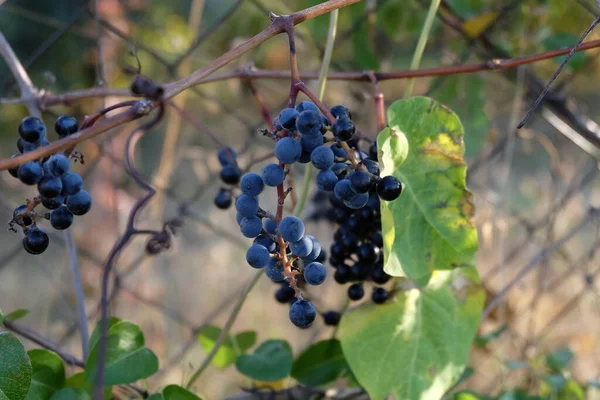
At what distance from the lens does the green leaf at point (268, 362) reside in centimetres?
83

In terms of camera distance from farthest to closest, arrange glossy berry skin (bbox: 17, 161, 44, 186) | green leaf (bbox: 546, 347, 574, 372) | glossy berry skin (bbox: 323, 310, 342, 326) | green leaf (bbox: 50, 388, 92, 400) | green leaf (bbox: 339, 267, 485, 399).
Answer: green leaf (bbox: 546, 347, 574, 372) < glossy berry skin (bbox: 323, 310, 342, 326) < green leaf (bbox: 339, 267, 485, 399) < green leaf (bbox: 50, 388, 92, 400) < glossy berry skin (bbox: 17, 161, 44, 186)

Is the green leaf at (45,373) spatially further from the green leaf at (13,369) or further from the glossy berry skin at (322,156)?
the glossy berry skin at (322,156)

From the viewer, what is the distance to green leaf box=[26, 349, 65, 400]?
0.72m

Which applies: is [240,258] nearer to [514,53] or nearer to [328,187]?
[514,53]

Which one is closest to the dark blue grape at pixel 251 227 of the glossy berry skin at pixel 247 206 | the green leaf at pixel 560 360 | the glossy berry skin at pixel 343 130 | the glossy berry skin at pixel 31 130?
the glossy berry skin at pixel 247 206

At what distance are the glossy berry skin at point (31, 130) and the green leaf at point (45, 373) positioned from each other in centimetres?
30

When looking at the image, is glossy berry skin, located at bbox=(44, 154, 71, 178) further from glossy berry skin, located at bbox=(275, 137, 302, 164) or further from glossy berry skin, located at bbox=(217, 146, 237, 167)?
glossy berry skin, located at bbox=(217, 146, 237, 167)

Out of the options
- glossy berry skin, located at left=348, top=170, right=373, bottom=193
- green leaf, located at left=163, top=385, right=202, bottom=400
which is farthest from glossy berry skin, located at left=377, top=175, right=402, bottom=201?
green leaf, located at left=163, top=385, right=202, bottom=400

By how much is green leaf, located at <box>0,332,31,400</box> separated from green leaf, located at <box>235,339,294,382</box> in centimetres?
32

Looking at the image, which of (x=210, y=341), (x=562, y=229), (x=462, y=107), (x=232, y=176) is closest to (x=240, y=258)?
(x=562, y=229)

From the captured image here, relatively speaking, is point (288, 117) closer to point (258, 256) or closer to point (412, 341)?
point (258, 256)

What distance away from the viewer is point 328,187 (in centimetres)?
56

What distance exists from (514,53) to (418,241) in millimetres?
830

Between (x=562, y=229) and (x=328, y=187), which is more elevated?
(x=562, y=229)
